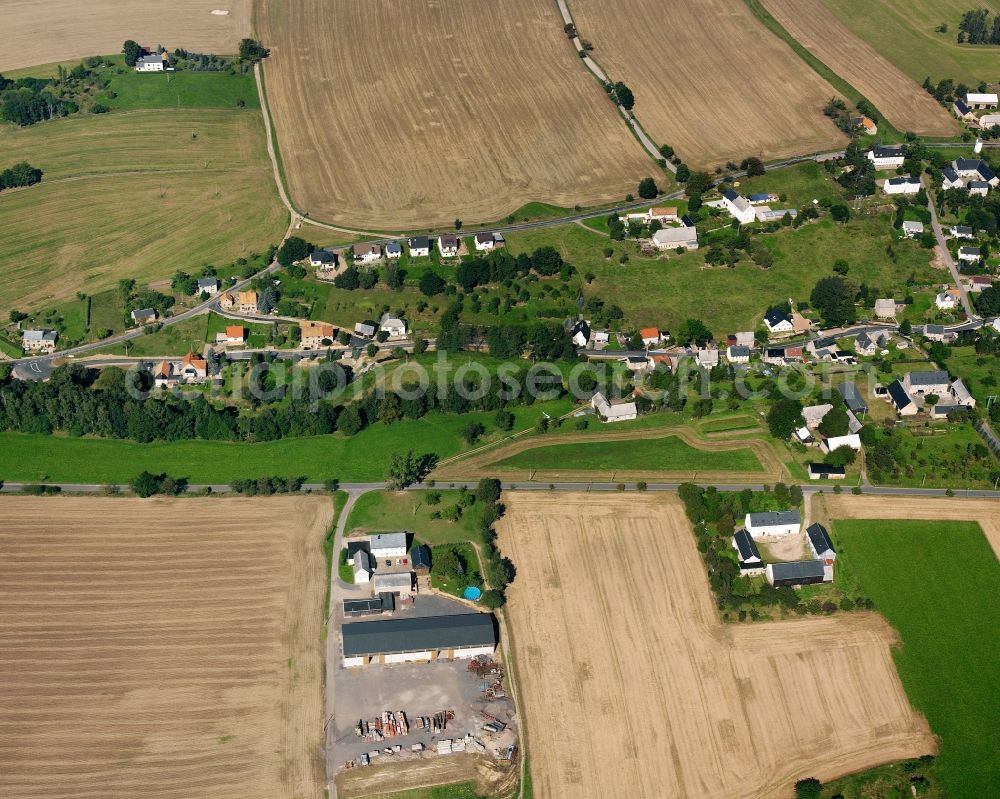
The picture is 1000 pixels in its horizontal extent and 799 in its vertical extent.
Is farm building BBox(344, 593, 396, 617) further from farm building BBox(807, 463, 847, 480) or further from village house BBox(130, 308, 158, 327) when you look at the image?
village house BBox(130, 308, 158, 327)

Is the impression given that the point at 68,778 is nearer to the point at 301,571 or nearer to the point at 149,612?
the point at 149,612

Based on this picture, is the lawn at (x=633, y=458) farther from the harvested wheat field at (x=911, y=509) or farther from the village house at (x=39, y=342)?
the village house at (x=39, y=342)

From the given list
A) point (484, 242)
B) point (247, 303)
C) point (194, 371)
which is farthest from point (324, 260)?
point (194, 371)

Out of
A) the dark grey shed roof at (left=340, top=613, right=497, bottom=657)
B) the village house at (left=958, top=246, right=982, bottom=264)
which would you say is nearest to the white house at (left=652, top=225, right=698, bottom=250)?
the village house at (left=958, top=246, right=982, bottom=264)

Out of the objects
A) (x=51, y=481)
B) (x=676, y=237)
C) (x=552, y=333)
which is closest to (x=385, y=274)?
(x=552, y=333)

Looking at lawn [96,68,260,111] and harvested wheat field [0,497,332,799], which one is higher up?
lawn [96,68,260,111]

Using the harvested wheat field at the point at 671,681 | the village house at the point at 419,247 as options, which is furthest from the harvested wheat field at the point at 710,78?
the harvested wheat field at the point at 671,681
